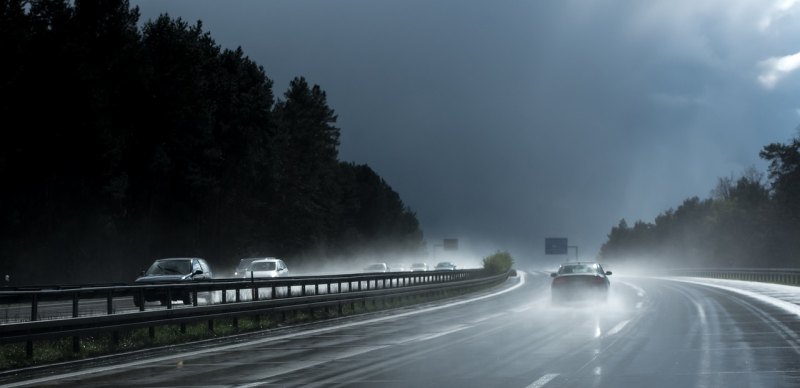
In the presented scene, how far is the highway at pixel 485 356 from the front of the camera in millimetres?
13461

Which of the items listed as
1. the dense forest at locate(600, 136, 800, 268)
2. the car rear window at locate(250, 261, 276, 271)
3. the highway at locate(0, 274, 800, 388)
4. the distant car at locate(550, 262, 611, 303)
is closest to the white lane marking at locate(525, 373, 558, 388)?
the highway at locate(0, 274, 800, 388)

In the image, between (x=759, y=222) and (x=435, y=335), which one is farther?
(x=759, y=222)

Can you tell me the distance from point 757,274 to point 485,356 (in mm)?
57309

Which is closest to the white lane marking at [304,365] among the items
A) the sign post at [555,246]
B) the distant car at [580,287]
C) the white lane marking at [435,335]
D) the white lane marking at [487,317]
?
the white lane marking at [435,335]

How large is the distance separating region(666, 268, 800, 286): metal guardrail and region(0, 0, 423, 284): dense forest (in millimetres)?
35927

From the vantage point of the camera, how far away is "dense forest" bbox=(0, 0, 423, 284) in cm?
5138

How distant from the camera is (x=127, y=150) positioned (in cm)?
6156

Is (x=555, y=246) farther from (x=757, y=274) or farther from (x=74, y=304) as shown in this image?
(x=74, y=304)

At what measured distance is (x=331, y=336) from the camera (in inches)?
877

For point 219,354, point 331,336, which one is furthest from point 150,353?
point 331,336

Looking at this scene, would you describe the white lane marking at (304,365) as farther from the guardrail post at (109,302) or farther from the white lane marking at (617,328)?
the white lane marking at (617,328)

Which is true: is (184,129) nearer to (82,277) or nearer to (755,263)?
(82,277)

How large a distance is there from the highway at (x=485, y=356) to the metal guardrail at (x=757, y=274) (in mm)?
33525

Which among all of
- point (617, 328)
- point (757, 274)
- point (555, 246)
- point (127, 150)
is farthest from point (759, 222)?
point (617, 328)
